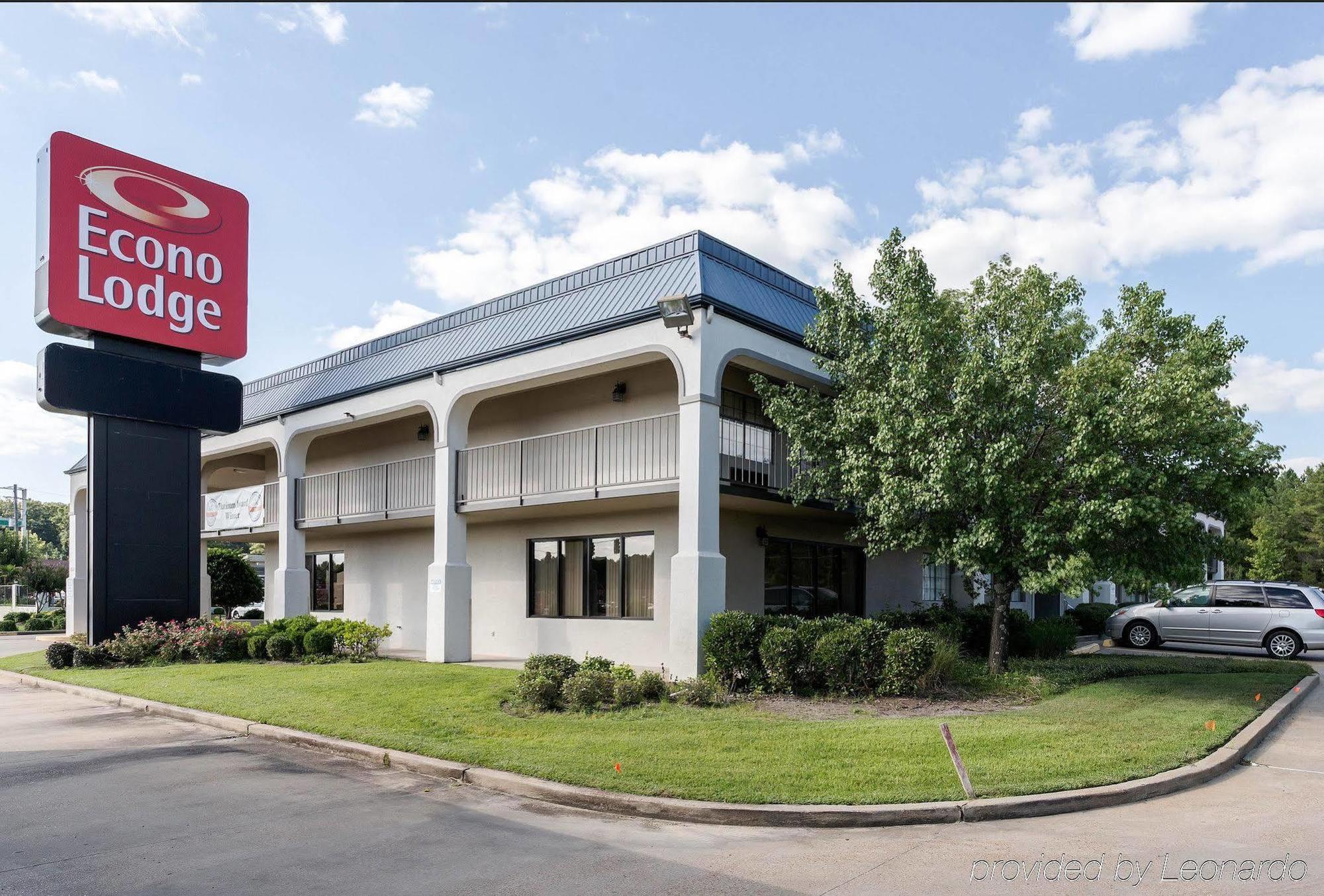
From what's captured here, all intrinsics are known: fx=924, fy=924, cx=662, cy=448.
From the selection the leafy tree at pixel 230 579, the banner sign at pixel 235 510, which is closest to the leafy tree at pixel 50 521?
the leafy tree at pixel 230 579

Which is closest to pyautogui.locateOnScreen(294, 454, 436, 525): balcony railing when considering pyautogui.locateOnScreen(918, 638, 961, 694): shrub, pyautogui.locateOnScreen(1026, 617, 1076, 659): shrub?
pyautogui.locateOnScreen(918, 638, 961, 694): shrub

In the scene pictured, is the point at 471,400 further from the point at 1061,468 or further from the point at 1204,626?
the point at 1204,626

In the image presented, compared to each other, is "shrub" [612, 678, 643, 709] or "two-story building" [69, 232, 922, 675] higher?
"two-story building" [69, 232, 922, 675]

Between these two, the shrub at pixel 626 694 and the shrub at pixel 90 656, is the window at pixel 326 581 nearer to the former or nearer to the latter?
the shrub at pixel 90 656

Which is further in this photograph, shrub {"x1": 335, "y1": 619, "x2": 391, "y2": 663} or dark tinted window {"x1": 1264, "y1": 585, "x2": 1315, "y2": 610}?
dark tinted window {"x1": 1264, "y1": 585, "x2": 1315, "y2": 610}

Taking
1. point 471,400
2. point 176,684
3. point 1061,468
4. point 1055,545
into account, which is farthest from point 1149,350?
point 176,684

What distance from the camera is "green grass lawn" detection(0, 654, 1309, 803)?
8.23 metres

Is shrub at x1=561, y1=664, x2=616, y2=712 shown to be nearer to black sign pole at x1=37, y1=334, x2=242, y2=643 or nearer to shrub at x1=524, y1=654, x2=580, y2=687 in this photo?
shrub at x1=524, y1=654, x2=580, y2=687

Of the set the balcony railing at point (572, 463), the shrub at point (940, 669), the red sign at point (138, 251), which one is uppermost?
the red sign at point (138, 251)

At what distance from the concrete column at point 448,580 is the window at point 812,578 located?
6082 mm

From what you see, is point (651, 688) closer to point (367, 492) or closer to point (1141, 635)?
point (367, 492)

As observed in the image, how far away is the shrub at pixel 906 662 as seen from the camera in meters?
12.6

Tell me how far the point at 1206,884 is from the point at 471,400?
15.7m

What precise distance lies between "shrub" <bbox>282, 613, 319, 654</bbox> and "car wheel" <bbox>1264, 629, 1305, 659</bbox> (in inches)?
808
